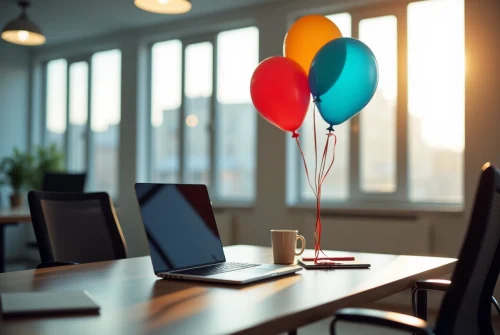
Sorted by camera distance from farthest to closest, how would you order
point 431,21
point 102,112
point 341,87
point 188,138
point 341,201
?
point 102,112 < point 188,138 < point 341,201 < point 431,21 < point 341,87

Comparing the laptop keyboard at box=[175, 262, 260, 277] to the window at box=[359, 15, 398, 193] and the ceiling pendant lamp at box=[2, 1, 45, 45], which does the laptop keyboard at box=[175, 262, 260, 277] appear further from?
the ceiling pendant lamp at box=[2, 1, 45, 45]

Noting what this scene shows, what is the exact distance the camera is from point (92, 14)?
235 inches

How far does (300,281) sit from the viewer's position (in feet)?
5.24

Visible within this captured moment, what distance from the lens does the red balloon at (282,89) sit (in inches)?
80.7

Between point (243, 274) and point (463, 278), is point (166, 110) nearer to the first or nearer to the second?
point (243, 274)

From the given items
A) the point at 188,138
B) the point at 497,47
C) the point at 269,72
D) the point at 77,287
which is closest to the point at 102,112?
the point at 188,138

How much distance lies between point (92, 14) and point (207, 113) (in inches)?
61.5

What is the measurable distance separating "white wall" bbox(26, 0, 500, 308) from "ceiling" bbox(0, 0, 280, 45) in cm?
13

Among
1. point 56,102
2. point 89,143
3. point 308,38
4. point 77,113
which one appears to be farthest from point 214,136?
point 308,38

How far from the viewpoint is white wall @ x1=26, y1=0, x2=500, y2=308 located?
171 inches

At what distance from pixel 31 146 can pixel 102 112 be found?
3.90 feet

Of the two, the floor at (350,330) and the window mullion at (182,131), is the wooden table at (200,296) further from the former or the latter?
the window mullion at (182,131)

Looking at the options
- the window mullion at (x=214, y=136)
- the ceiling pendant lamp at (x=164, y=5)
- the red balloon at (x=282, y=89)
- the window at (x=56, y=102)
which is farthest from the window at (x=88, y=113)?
the red balloon at (x=282, y=89)

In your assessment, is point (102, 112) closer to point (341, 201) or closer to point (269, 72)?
point (341, 201)
